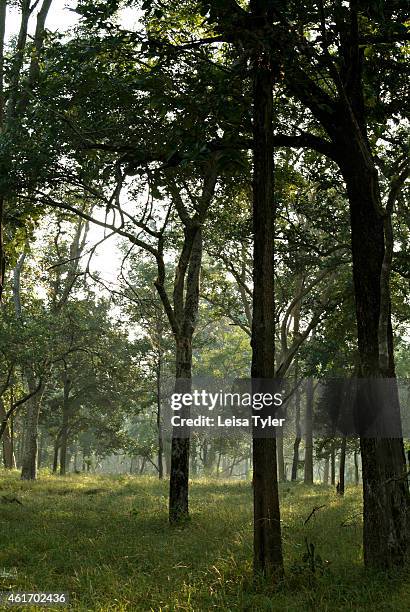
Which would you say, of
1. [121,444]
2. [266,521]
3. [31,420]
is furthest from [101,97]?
[121,444]

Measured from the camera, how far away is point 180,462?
13719 millimetres

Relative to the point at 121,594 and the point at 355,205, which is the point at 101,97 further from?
the point at 121,594

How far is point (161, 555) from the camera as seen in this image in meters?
9.82

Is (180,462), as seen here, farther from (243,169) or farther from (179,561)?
(243,169)

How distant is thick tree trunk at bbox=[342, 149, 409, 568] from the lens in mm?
8094

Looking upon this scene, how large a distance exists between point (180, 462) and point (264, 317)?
673cm

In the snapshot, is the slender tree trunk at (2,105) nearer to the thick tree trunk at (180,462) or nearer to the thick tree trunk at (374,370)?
the thick tree trunk at (180,462)


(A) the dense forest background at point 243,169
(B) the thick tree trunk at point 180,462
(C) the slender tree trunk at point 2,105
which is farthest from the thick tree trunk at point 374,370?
(C) the slender tree trunk at point 2,105

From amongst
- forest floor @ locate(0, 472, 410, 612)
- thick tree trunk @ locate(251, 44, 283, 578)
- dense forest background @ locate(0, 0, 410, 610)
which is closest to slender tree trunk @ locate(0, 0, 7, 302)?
dense forest background @ locate(0, 0, 410, 610)

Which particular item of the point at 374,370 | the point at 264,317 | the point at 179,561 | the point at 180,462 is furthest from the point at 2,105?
the point at 179,561

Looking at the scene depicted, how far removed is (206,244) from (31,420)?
11.8 meters

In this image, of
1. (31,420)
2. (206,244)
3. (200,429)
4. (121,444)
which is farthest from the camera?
(200,429)

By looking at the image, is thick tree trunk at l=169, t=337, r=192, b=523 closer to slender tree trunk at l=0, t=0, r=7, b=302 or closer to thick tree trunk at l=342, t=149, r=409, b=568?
slender tree trunk at l=0, t=0, r=7, b=302

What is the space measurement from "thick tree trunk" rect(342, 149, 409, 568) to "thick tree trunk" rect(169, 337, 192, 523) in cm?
600
